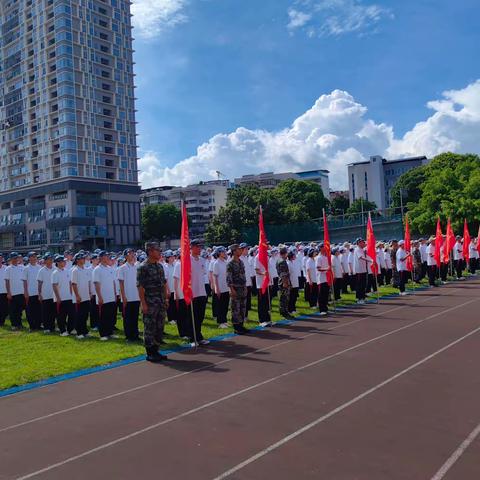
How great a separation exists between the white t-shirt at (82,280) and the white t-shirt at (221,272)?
9.39 feet

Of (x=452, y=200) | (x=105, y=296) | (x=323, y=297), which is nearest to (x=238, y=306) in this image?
(x=105, y=296)

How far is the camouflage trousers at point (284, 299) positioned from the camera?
1339cm

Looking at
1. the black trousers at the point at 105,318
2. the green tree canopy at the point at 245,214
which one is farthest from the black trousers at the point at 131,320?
the green tree canopy at the point at 245,214

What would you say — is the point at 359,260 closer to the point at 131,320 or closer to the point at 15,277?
the point at 131,320

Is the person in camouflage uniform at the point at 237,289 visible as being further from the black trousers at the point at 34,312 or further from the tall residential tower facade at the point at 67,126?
the tall residential tower facade at the point at 67,126

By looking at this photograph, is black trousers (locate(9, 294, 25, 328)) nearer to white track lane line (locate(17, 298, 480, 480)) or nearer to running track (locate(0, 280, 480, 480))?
running track (locate(0, 280, 480, 480))

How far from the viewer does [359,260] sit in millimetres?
17016

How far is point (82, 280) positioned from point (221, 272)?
10.3ft

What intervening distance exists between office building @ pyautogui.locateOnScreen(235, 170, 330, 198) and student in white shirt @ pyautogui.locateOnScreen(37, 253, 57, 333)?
10027cm

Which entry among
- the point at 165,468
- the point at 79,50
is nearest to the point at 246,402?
the point at 165,468

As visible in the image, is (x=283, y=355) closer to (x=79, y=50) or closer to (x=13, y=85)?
(x=79, y=50)

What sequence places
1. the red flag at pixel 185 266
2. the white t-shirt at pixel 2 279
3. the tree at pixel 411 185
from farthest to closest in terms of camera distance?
the tree at pixel 411 185 < the white t-shirt at pixel 2 279 < the red flag at pixel 185 266

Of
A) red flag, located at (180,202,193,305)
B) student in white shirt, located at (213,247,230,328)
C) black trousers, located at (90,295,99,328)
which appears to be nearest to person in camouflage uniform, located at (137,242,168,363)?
red flag, located at (180,202,193,305)

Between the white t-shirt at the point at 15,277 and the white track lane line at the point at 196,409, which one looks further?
the white t-shirt at the point at 15,277
